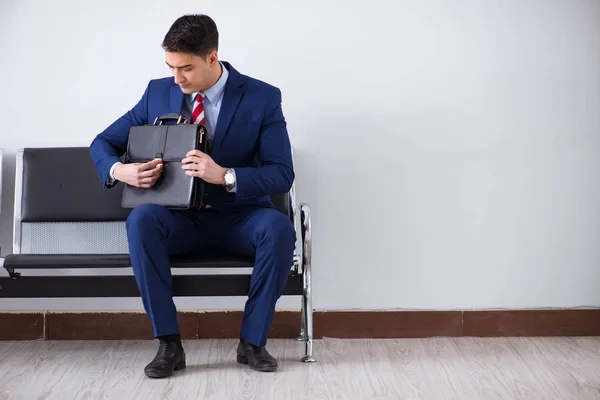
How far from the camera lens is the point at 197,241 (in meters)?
2.71

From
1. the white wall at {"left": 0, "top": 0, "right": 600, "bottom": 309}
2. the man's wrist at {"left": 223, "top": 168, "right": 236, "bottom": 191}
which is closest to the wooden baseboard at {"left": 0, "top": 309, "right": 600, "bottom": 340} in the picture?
the white wall at {"left": 0, "top": 0, "right": 600, "bottom": 309}

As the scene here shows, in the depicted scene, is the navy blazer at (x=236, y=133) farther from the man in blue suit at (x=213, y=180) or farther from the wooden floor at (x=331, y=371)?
the wooden floor at (x=331, y=371)

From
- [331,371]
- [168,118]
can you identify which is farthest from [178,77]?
[331,371]

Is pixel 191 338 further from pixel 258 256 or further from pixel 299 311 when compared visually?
pixel 258 256

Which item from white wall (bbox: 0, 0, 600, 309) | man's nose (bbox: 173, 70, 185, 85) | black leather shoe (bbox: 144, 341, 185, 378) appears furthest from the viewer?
white wall (bbox: 0, 0, 600, 309)

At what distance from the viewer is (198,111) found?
109 inches

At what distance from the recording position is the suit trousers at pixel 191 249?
2551 millimetres

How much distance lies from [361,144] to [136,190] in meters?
0.96

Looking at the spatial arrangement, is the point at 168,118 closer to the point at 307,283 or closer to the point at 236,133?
the point at 236,133

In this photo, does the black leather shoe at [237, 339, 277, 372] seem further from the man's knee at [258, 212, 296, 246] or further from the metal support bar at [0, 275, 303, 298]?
the man's knee at [258, 212, 296, 246]

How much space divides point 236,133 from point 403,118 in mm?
751

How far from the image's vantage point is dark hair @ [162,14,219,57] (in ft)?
8.45

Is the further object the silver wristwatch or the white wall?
the white wall

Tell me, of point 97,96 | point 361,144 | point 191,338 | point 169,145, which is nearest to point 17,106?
point 97,96
